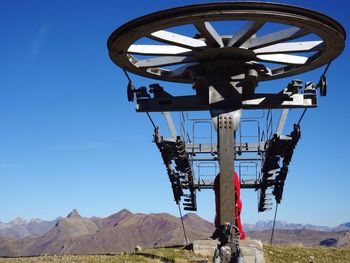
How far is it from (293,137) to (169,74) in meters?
4.16

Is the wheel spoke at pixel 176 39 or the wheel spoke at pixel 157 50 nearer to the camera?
the wheel spoke at pixel 176 39

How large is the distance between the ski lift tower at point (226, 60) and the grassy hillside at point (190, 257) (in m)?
2.15

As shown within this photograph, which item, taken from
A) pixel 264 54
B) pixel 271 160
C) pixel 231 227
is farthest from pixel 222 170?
pixel 271 160

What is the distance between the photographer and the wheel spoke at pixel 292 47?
38.5 ft

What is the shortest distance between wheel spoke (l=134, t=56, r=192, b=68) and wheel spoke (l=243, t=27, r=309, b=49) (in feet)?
5.40

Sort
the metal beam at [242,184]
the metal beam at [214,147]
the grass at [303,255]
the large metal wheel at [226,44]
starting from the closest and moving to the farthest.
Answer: the large metal wheel at [226,44] → the grass at [303,255] → the metal beam at [214,147] → the metal beam at [242,184]

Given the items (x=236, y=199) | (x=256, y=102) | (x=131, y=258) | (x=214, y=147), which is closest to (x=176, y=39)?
(x=256, y=102)

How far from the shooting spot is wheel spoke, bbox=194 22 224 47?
33.5ft

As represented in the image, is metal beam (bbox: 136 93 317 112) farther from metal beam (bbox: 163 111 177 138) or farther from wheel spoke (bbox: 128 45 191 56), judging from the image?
metal beam (bbox: 163 111 177 138)

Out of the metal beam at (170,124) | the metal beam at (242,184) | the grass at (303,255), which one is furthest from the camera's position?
the metal beam at (242,184)

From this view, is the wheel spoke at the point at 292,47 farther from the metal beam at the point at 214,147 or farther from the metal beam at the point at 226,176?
the metal beam at the point at 214,147

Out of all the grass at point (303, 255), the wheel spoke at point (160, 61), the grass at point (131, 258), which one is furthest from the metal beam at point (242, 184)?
the wheel spoke at point (160, 61)

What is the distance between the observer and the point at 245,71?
1228 centimetres

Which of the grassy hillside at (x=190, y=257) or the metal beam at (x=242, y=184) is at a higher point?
the metal beam at (x=242, y=184)
